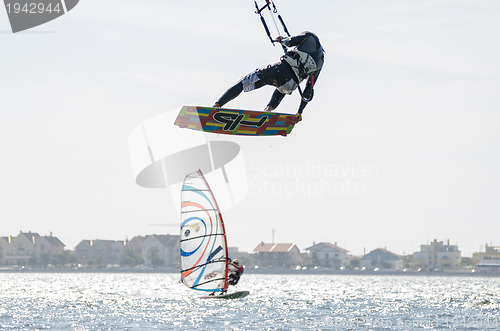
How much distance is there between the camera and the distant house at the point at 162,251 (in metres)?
194

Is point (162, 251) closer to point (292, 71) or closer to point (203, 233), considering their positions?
point (203, 233)

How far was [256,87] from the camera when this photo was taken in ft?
68.2

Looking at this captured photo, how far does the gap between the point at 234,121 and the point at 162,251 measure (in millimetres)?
175574

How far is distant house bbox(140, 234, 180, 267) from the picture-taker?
19438 centimetres

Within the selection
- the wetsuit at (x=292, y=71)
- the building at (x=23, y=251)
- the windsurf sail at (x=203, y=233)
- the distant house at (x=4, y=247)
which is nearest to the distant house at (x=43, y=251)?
the building at (x=23, y=251)

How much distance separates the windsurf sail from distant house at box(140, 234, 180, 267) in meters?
134

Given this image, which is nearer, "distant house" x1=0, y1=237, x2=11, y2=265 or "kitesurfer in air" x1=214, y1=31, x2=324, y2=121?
"kitesurfer in air" x1=214, y1=31, x2=324, y2=121

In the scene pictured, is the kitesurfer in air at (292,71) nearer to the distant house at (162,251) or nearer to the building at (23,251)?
the distant house at (162,251)

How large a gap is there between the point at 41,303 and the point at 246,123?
175 ft

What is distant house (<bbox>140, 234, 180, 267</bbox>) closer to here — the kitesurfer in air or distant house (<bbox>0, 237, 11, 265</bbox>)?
distant house (<bbox>0, 237, 11, 265</bbox>)

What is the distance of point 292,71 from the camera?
20.5m

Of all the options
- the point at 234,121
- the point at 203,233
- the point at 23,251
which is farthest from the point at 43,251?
the point at 234,121

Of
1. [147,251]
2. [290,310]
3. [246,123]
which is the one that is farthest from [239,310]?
[147,251]

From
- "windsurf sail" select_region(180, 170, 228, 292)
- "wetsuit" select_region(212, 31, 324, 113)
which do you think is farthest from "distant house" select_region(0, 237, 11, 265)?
"wetsuit" select_region(212, 31, 324, 113)
